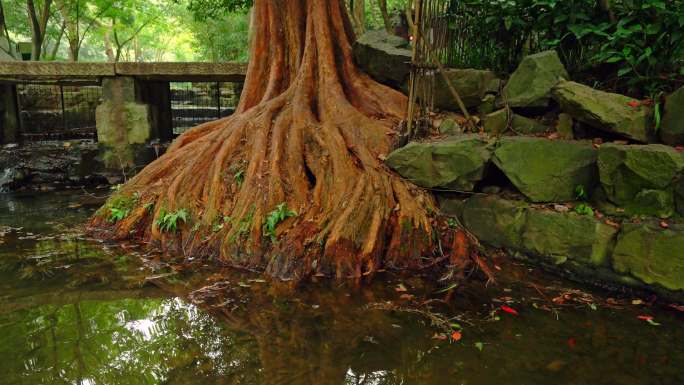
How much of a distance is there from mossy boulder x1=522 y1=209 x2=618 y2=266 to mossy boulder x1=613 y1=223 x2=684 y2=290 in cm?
13

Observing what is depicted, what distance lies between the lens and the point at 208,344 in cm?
331

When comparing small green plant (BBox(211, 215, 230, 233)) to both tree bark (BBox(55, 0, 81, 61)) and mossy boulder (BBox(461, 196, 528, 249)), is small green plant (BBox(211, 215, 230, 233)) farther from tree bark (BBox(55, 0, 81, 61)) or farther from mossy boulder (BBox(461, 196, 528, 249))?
tree bark (BBox(55, 0, 81, 61))

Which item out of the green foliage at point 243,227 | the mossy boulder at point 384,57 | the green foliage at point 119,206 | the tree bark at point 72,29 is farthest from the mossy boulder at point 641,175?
the tree bark at point 72,29

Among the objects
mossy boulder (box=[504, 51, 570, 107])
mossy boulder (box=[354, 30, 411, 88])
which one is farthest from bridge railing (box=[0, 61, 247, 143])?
mossy boulder (box=[504, 51, 570, 107])

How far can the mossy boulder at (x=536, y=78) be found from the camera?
5012mm

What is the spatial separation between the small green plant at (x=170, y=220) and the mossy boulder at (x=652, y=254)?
4373 millimetres

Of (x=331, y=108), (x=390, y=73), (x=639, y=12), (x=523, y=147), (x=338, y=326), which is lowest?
→ (x=338, y=326)

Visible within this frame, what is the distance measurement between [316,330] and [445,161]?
2490 mm

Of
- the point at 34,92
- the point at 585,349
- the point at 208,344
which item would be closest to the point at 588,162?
the point at 585,349

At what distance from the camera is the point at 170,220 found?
5.39 meters

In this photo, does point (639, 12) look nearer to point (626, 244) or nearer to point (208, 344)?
point (626, 244)

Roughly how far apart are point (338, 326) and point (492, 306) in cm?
132

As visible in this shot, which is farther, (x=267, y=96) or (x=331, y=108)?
(x=267, y=96)

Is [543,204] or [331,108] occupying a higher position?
[331,108]
